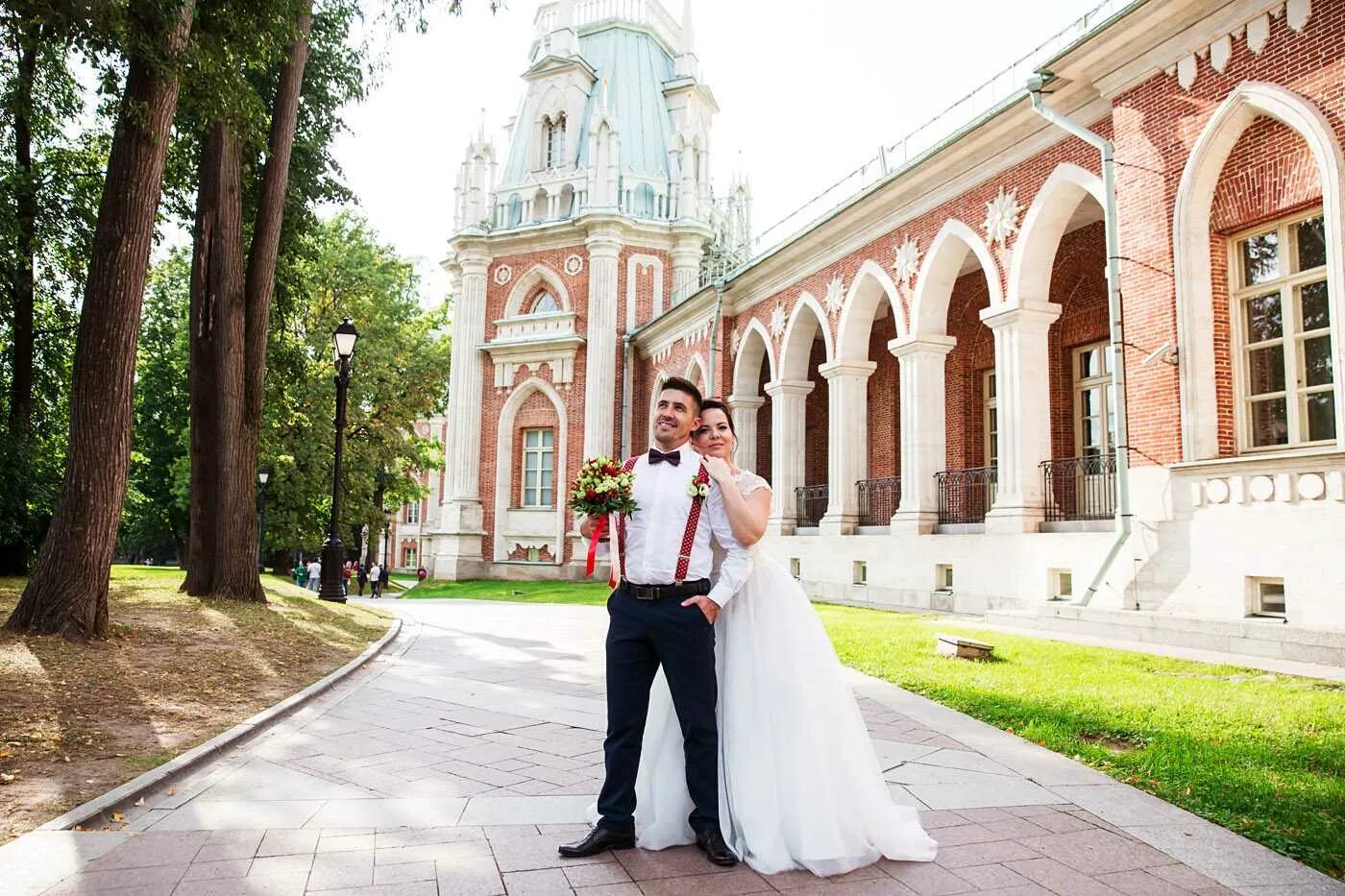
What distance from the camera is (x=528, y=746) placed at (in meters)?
5.79

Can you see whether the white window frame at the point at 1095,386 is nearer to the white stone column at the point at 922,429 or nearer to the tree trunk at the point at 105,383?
the white stone column at the point at 922,429

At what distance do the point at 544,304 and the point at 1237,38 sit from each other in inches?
982

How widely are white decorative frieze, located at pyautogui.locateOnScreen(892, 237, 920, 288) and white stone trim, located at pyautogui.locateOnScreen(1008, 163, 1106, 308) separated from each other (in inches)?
99.8

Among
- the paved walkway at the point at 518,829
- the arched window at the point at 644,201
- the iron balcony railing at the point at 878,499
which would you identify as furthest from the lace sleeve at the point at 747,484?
the arched window at the point at 644,201

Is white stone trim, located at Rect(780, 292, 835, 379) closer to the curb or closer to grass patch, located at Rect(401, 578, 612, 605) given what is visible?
grass patch, located at Rect(401, 578, 612, 605)

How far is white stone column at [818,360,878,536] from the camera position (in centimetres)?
1888

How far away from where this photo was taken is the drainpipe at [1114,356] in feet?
36.1

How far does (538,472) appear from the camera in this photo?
31.8 m

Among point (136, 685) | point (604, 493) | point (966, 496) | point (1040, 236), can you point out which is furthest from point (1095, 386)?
point (136, 685)

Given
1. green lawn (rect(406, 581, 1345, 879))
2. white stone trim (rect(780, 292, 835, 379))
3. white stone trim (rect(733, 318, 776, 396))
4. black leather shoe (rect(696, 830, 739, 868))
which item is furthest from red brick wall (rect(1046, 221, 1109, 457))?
black leather shoe (rect(696, 830, 739, 868))

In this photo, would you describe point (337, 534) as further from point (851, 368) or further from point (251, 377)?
point (851, 368)

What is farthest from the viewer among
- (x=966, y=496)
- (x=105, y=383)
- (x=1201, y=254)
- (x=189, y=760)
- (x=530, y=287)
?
(x=530, y=287)

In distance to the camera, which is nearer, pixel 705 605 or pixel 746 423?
pixel 705 605

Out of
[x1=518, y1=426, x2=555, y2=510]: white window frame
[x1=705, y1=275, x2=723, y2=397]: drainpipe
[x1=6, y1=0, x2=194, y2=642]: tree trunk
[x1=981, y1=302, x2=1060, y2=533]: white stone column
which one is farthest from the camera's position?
[x1=518, y1=426, x2=555, y2=510]: white window frame
